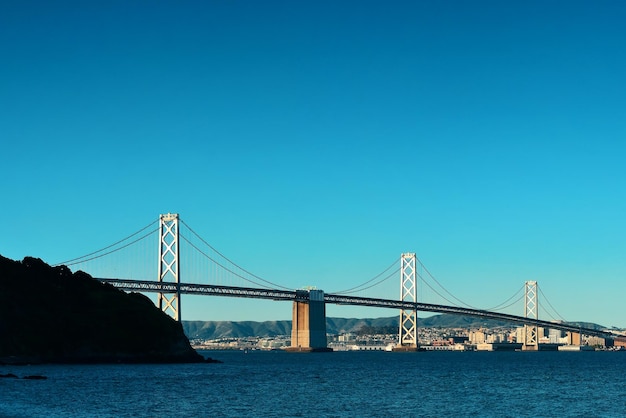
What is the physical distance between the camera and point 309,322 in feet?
424

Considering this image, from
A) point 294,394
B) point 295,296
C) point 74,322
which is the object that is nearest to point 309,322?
point 295,296

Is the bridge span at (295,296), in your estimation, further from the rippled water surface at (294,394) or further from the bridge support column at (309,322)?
the rippled water surface at (294,394)

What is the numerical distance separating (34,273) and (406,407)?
182 feet

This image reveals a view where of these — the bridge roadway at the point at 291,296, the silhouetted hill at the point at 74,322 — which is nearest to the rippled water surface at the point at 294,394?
the silhouetted hill at the point at 74,322

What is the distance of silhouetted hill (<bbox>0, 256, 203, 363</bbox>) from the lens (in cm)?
7825

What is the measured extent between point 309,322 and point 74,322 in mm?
52750

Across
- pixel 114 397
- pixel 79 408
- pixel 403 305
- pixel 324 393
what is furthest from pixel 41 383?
pixel 403 305

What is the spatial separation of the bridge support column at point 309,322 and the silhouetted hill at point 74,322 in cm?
3490

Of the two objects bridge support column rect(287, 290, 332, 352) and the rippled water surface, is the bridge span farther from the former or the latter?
the rippled water surface

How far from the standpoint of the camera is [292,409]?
140 feet

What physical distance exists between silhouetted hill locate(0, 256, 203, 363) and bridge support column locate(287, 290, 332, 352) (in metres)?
34.9

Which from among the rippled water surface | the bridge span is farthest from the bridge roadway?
the rippled water surface

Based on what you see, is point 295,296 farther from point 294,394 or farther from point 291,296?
point 294,394

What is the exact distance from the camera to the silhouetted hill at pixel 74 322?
78.2 meters
